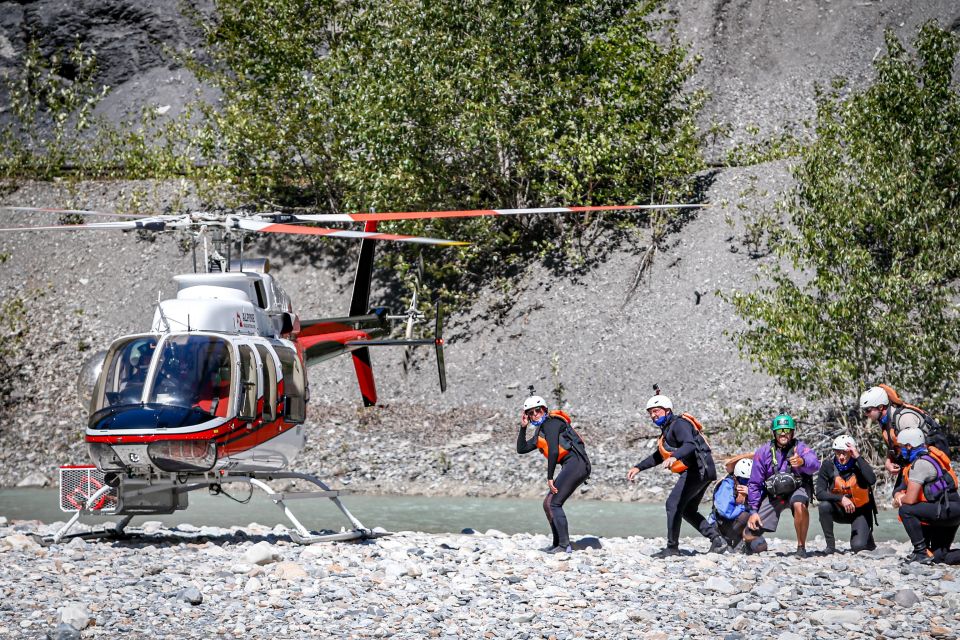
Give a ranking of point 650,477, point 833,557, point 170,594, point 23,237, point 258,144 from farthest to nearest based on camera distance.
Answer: point 23,237, point 258,144, point 650,477, point 833,557, point 170,594

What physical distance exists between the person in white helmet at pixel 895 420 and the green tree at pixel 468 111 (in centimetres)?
1701

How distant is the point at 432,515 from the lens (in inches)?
734

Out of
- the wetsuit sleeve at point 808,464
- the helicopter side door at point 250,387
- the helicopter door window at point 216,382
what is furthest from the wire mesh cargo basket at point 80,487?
the wetsuit sleeve at point 808,464

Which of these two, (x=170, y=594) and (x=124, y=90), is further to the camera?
(x=124, y=90)

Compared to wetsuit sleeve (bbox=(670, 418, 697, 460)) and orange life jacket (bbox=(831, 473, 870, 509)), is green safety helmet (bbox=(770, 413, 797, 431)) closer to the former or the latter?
orange life jacket (bbox=(831, 473, 870, 509))

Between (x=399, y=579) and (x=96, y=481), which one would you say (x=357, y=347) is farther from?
(x=399, y=579)

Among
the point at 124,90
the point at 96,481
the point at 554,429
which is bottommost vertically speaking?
the point at 96,481

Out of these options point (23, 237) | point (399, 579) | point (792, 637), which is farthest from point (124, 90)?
point (792, 637)

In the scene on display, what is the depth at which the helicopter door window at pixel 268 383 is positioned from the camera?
41.2 ft

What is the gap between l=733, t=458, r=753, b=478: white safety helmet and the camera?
496 inches

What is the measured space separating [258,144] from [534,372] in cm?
1091

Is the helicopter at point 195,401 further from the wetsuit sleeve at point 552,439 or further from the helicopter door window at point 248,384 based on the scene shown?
the wetsuit sleeve at point 552,439

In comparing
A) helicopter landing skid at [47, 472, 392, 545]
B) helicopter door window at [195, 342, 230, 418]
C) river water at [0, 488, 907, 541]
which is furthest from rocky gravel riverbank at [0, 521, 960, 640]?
river water at [0, 488, 907, 541]

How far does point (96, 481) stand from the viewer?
39.6ft
